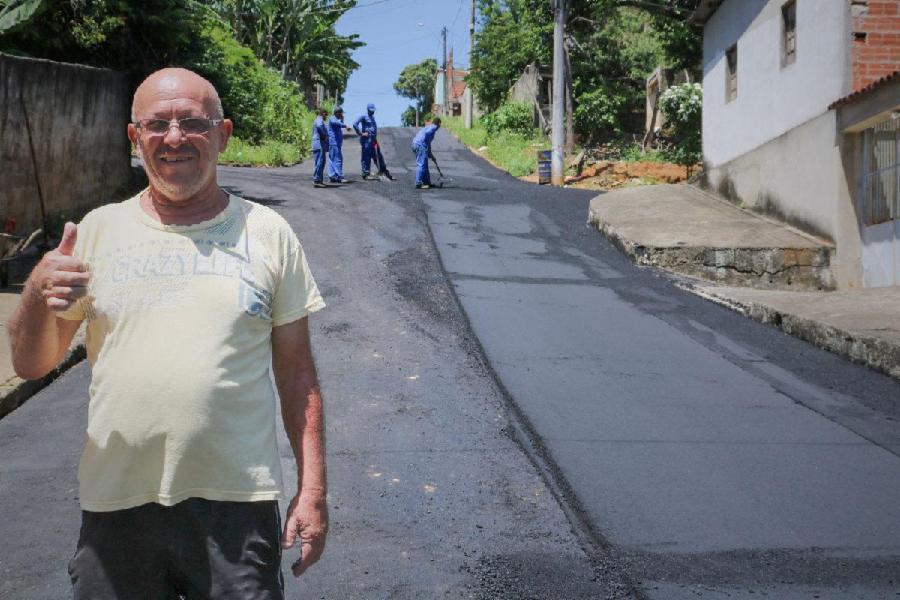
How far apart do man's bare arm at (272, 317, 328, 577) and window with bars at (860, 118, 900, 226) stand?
12.0 meters

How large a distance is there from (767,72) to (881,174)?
15.5 ft

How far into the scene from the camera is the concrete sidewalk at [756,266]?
31.8 ft

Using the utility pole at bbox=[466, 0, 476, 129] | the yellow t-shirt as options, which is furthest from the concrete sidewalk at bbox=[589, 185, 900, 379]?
the utility pole at bbox=[466, 0, 476, 129]

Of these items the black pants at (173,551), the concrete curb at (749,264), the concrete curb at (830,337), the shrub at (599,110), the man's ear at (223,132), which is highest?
the shrub at (599,110)

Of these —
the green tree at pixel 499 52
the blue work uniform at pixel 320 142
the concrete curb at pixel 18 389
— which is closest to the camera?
the concrete curb at pixel 18 389

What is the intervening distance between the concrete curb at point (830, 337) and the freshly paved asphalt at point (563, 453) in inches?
5.8

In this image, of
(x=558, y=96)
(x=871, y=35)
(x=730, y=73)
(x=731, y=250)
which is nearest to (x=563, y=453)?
(x=731, y=250)

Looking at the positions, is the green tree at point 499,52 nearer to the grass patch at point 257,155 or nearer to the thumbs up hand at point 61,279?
the grass patch at point 257,155

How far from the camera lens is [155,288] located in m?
2.38

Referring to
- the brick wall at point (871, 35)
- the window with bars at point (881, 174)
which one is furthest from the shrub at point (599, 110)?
the window with bars at point (881, 174)

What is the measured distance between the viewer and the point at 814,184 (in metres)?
15.0

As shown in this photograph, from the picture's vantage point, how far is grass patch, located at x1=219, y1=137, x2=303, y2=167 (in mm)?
26766

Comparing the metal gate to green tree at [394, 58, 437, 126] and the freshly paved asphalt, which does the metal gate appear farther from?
green tree at [394, 58, 437, 126]

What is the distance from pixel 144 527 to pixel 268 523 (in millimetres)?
A: 292
